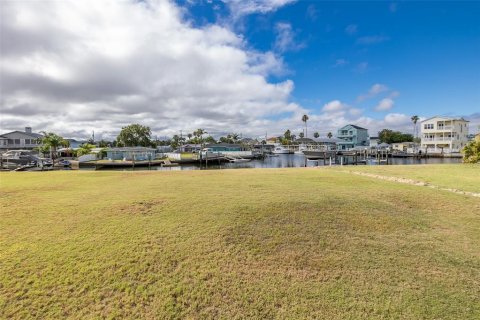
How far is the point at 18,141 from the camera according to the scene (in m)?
66.1

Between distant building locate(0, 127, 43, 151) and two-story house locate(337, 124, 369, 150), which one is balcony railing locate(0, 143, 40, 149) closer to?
distant building locate(0, 127, 43, 151)

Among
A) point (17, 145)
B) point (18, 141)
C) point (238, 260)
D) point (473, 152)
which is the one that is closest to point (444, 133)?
point (473, 152)

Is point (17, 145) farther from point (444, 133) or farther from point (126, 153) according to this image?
point (444, 133)

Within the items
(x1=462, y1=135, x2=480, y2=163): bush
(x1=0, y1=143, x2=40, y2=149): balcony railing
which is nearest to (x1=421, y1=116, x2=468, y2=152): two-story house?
(x1=462, y1=135, x2=480, y2=163): bush

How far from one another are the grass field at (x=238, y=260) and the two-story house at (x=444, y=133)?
66.4 metres

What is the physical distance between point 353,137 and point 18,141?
3996 inches

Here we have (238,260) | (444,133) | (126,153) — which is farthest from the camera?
(444,133)

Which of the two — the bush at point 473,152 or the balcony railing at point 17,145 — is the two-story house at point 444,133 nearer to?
the bush at point 473,152

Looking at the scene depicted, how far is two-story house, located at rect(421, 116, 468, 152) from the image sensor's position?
58.9 meters

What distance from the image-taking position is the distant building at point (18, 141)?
63.6 meters

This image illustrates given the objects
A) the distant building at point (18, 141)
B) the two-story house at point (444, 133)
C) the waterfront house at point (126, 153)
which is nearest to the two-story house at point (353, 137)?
the two-story house at point (444, 133)

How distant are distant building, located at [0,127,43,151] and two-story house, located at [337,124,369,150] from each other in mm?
94061

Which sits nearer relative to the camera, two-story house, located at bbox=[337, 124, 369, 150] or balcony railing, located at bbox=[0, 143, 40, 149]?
balcony railing, located at bbox=[0, 143, 40, 149]

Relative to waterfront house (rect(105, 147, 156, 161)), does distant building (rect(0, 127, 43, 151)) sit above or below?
above
